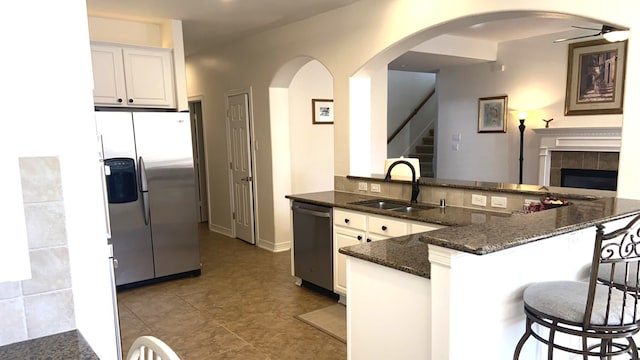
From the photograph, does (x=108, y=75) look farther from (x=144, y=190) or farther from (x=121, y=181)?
(x=144, y=190)

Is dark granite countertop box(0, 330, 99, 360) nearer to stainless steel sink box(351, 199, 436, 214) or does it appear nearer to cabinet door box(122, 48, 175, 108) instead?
stainless steel sink box(351, 199, 436, 214)

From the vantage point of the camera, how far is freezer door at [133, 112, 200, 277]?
4.22 metres

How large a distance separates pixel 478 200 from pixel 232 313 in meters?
2.22

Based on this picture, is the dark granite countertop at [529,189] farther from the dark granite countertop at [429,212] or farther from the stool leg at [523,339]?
the stool leg at [523,339]

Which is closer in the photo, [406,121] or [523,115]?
[523,115]

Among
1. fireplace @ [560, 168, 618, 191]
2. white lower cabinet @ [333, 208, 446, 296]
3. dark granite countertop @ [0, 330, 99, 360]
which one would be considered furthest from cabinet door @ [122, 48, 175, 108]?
fireplace @ [560, 168, 618, 191]

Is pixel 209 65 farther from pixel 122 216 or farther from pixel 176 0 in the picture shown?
pixel 122 216

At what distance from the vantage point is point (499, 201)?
3092 millimetres

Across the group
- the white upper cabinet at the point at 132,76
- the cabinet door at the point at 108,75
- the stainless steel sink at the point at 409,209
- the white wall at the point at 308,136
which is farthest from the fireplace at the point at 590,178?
the cabinet door at the point at 108,75

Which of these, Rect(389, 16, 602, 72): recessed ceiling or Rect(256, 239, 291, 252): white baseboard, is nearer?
Rect(389, 16, 602, 72): recessed ceiling

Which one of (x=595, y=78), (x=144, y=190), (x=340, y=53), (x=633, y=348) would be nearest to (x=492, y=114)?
(x=595, y=78)

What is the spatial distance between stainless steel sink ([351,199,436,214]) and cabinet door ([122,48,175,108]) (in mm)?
2427

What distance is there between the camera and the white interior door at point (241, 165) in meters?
5.76

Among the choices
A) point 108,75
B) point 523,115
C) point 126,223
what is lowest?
point 126,223
